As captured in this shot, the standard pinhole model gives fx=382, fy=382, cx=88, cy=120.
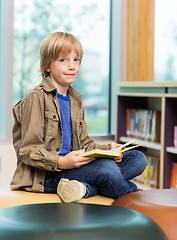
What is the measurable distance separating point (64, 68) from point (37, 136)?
35 cm

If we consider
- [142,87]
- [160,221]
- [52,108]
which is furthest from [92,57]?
[160,221]

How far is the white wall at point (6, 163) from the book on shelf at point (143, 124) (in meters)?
1.05

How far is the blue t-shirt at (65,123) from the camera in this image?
5.87 ft

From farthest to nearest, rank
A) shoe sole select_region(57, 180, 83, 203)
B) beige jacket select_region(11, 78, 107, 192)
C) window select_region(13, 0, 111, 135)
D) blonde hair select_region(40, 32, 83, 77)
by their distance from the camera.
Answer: window select_region(13, 0, 111, 135) → blonde hair select_region(40, 32, 83, 77) → beige jacket select_region(11, 78, 107, 192) → shoe sole select_region(57, 180, 83, 203)

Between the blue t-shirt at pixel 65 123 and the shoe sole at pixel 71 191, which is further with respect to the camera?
the blue t-shirt at pixel 65 123

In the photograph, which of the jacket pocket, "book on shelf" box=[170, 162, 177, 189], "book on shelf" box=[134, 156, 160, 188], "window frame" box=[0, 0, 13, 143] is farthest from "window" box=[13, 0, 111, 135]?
the jacket pocket

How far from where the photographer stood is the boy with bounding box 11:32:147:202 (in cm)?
163

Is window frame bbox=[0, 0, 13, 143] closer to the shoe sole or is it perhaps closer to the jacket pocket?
the jacket pocket

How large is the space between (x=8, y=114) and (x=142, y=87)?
44.5 inches

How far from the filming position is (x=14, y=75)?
332 centimetres

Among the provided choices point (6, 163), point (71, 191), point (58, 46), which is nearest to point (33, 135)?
point (71, 191)

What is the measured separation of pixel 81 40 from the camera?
363 centimetres

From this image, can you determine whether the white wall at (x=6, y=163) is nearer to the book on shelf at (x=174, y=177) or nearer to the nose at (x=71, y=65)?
the book on shelf at (x=174, y=177)

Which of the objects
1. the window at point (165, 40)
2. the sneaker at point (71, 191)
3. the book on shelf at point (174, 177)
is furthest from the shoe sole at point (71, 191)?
the window at point (165, 40)
